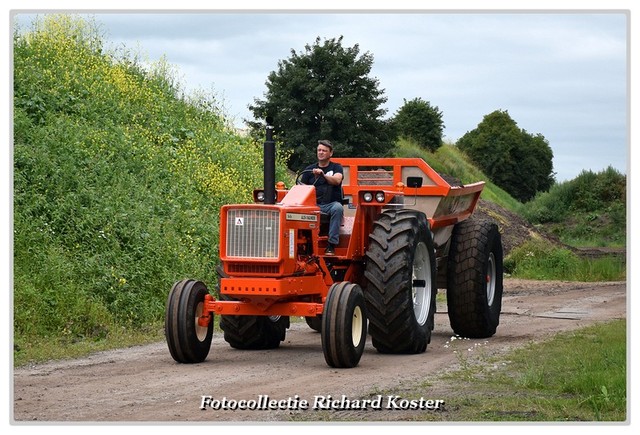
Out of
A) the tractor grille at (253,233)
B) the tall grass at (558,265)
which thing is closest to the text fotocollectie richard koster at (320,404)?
the tractor grille at (253,233)

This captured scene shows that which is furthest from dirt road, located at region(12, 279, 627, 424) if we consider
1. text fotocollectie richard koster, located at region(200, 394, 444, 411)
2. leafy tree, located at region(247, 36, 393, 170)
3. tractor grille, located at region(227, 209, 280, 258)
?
leafy tree, located at region(247, 36, 393, 170)

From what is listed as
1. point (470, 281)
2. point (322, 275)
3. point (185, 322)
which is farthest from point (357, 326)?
point (470, 281)

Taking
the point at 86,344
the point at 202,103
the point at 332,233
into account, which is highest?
the point at 202,103

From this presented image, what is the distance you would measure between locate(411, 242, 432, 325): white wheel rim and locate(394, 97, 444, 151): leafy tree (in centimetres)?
2525

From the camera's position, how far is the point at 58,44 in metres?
23.7

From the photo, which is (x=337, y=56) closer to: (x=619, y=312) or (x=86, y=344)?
(x=619, y=312)

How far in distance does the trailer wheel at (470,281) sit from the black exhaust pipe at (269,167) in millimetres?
3870

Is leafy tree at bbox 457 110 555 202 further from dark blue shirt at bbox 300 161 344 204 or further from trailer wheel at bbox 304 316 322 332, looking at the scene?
dark blue shirt at bbox 300 161 344 204

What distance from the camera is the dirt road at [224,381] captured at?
353 inches

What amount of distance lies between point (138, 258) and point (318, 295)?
5.43 metres

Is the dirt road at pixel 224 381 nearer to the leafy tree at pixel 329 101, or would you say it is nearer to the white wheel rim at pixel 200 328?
the white wheel rim at pixel 200 328

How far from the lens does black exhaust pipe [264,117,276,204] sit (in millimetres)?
11594

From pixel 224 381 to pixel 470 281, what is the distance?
509 centimetres

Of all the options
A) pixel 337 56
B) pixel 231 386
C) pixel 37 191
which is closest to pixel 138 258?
pixel 37 191
